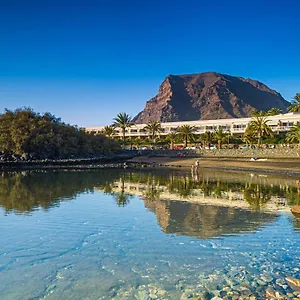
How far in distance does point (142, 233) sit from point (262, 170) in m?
34.2

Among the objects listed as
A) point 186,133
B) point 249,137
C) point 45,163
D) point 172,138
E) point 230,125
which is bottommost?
point 45,163

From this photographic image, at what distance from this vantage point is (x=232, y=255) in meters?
10.4

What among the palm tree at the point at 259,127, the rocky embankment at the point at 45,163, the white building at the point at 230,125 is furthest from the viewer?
the white building at the point at 230,125

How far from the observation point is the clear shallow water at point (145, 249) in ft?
26.8

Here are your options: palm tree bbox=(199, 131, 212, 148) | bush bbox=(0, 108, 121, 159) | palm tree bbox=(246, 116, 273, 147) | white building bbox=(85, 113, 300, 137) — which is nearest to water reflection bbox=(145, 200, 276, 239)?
bush bbox=(0, 108, 121, 159)

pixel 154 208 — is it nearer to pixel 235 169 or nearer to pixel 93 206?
pixel 93 206

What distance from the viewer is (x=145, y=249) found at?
11023 mm

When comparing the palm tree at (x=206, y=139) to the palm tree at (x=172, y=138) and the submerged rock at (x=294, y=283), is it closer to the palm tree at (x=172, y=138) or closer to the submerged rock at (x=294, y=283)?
the palm tree at (x=172, y=138)

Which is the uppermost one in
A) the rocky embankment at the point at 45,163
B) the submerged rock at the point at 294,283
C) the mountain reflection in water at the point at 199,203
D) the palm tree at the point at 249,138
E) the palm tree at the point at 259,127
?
→ the palm tree at the point at 259,127

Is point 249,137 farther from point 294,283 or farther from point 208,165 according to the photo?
point 294,283

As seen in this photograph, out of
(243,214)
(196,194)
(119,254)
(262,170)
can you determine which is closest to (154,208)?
(243,214)

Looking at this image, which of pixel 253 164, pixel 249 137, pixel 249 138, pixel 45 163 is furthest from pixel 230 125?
pixel 45 163

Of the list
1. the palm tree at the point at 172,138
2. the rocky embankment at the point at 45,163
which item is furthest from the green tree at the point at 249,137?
the rocky embankment at the point at 45,163

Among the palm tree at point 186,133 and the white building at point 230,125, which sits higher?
the white building at point 230,125
